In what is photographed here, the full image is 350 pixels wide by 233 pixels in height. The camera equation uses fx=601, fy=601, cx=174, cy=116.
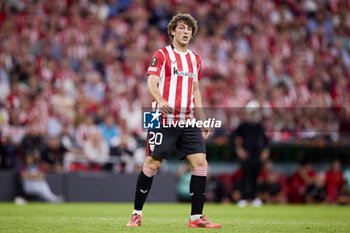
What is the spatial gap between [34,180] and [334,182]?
7.12 meters

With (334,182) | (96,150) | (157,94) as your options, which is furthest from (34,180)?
(157,94)

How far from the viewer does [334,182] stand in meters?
14.6

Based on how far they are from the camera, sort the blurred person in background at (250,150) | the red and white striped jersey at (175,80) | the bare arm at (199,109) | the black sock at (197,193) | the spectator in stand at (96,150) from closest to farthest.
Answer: the black sock at (197,193) < the red and white striped jersey at (175,80) < the bare arm at (199,109) < the blurred person in background at (250,150) < the spectator in stand at (96,150)

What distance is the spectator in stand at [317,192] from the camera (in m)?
14.5

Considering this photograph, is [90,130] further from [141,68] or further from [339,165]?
[339,165]

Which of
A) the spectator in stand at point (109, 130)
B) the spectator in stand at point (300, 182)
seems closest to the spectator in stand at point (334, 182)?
the spectator in stand at point (300, 182)

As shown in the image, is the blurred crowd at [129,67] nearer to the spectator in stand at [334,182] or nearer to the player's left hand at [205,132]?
the spectator in stand at [334,182]

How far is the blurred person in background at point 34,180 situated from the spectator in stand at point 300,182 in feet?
19.1

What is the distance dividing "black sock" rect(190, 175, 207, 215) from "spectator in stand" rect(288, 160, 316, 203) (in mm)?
8750

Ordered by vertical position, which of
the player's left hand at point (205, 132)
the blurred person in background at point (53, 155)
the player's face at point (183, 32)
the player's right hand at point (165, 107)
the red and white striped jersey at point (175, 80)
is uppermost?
the player's face at point (183, 32)

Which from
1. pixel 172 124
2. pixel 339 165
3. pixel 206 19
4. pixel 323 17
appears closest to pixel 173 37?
pixel 172 124

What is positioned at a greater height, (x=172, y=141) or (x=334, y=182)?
(x=172, y=141)

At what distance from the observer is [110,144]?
14.0m

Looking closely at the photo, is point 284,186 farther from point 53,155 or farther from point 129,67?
point 53,155
